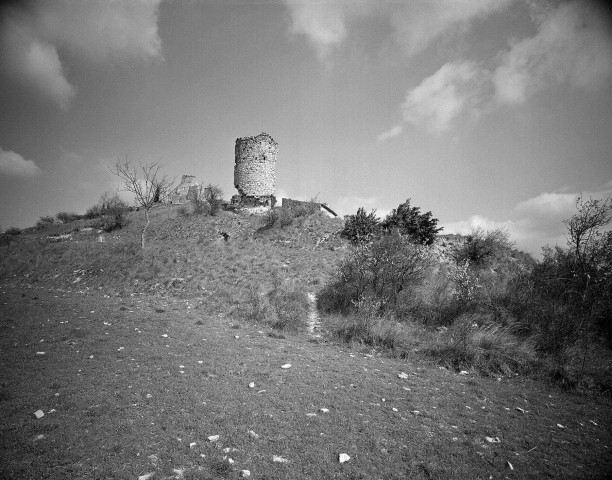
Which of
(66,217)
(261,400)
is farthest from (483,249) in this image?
(66,217)

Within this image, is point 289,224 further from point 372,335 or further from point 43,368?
point 43,368

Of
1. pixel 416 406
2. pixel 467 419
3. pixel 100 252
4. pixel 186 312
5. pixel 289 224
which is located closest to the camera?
pixel 467 419

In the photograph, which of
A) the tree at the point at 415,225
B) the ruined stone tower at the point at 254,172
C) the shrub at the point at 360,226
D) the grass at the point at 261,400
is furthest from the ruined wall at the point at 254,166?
the grass at the point at 261,400

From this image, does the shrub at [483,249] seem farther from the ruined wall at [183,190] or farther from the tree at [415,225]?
the ruined wall at [183,190]

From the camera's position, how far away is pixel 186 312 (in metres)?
10.1

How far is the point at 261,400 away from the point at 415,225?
1741 cm

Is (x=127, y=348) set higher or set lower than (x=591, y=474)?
higher

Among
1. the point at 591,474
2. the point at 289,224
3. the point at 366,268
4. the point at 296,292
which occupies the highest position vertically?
the point at 289,224

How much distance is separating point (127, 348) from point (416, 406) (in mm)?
6733

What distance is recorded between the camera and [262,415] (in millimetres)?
4211

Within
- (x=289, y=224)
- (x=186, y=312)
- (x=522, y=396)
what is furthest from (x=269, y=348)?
(x=289, y=224)

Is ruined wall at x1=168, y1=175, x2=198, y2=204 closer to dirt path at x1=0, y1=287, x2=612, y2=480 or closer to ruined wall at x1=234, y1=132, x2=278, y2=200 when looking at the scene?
ruined wall at x1=234, y1=132, x2=278, y2=200

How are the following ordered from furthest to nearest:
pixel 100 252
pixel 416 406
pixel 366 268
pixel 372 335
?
pixel 100 252
pixel 366 268
pixel 372 335
pixel 416 406

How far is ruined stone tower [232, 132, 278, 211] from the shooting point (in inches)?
1042
